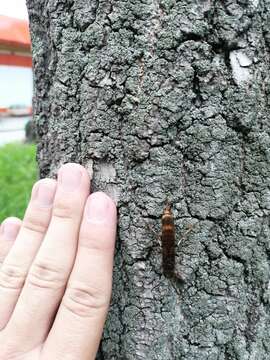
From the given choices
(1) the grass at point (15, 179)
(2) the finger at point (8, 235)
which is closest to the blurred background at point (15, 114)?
(1) the grass at point (15, 179)

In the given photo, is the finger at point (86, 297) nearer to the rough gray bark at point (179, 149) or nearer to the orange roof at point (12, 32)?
the rough gray bark at point (179, 149)

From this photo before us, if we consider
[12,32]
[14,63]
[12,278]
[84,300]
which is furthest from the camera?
[14,63]

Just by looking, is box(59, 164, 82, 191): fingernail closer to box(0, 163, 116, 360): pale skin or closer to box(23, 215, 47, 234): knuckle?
box(0, 163, 116, 360): pale skin

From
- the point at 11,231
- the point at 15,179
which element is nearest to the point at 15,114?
the point at 15,179

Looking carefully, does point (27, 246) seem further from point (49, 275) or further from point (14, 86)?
point (14, 86)

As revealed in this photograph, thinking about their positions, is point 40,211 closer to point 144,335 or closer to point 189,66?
point 144,335

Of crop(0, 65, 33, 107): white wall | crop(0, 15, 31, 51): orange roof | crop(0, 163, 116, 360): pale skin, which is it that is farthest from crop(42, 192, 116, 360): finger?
crop(0, 65, 33, 107): white wall
